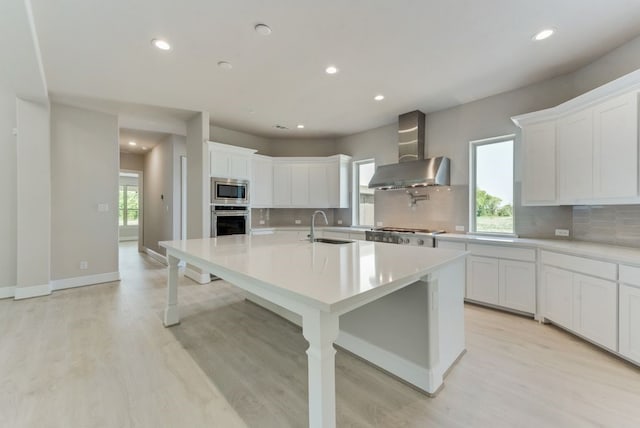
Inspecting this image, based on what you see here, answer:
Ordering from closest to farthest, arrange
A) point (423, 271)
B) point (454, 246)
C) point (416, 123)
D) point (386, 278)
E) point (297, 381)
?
point (386, 278), point (423, 271), point (297, 381), point (454, 246), point (416, 123)

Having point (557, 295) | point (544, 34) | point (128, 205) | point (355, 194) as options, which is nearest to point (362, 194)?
point (355, 194)

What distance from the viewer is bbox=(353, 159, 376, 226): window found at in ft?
18.7

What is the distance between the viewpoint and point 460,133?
4141 millimetres

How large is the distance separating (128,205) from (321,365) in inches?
486

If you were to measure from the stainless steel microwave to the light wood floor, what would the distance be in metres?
2.17

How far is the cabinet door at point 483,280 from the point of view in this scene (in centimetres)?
323

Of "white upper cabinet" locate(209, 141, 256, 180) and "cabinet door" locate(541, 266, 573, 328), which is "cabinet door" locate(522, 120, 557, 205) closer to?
"cabinet door" locate(541, 266, 573, 328)

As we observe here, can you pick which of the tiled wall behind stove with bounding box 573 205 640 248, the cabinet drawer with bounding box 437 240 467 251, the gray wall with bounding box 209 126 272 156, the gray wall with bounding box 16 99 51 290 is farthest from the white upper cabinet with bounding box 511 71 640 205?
the gray wall with bounding box 16 99 51 290

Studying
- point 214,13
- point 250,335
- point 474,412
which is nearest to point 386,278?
point 474,412

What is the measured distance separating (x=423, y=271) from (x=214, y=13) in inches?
99.5

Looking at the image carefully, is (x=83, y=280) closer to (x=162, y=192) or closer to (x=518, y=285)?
(x=162, y=192)

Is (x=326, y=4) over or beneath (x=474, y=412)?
over

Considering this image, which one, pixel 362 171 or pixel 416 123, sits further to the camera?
pixel 362 171

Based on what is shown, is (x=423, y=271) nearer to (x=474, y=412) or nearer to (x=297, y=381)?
(x=474, y=412)
